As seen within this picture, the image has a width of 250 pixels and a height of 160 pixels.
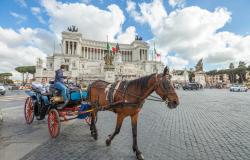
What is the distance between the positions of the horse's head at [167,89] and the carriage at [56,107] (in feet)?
7.34

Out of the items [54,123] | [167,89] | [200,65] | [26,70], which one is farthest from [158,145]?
[26,70]

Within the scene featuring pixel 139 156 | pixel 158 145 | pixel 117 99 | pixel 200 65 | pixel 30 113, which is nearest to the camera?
pixel 139 156

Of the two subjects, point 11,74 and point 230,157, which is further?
point 11,74

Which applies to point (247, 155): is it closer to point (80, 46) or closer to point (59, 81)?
point (59, 81)

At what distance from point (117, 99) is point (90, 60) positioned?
93028 mm

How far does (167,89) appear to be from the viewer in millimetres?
4230

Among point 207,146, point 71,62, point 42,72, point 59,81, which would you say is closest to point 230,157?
point 207,146

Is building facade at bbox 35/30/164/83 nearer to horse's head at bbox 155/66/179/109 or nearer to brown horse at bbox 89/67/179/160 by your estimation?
brown horse at bbox 89/67/179/160

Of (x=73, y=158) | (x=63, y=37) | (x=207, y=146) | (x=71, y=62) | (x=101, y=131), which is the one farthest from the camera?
(x=63, y=37)

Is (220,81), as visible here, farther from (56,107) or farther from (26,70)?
(56,107)

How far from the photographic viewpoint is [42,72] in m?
75.2

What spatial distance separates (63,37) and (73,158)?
3695 inches

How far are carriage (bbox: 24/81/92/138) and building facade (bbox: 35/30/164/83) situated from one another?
59497 mm

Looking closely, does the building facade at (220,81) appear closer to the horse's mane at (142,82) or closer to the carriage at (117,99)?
the carriage at (117,99)
